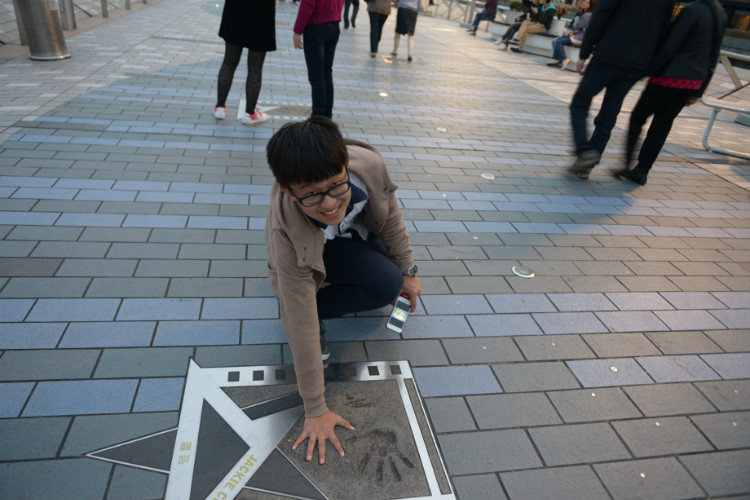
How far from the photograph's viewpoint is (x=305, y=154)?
5.39ft

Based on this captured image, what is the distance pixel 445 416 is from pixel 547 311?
3.85ft

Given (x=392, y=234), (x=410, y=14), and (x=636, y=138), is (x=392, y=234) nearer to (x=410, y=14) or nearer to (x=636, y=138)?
(x=636, y=138)

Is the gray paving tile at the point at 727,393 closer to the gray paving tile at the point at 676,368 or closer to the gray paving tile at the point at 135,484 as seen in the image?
the gray paving tile at the point at 676,368

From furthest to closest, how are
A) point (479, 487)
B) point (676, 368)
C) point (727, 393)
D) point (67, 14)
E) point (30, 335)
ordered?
point (67, 14), point (676, 368), point (727, 393), point (30, 335), point (479, 487)

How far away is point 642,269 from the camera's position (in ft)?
11.8

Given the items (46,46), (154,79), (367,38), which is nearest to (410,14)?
(367,38)

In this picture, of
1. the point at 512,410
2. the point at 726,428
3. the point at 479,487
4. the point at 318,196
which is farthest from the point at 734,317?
the point at 318,196

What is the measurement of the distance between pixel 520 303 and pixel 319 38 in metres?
3.72

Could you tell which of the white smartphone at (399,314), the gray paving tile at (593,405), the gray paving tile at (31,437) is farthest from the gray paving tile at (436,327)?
the gray paving tile at (31,437)

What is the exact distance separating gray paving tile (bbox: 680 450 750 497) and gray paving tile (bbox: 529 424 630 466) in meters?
0.29

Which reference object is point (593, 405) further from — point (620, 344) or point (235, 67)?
point (235, 67)

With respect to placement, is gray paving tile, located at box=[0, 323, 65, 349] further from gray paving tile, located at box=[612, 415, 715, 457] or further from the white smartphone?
gray paving tile, located at box=[612, 415, 715, 457]

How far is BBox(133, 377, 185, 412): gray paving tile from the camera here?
2104mm

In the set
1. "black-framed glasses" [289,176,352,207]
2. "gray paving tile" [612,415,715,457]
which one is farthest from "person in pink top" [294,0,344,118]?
"gray paving tile" [612,415,715,457]
